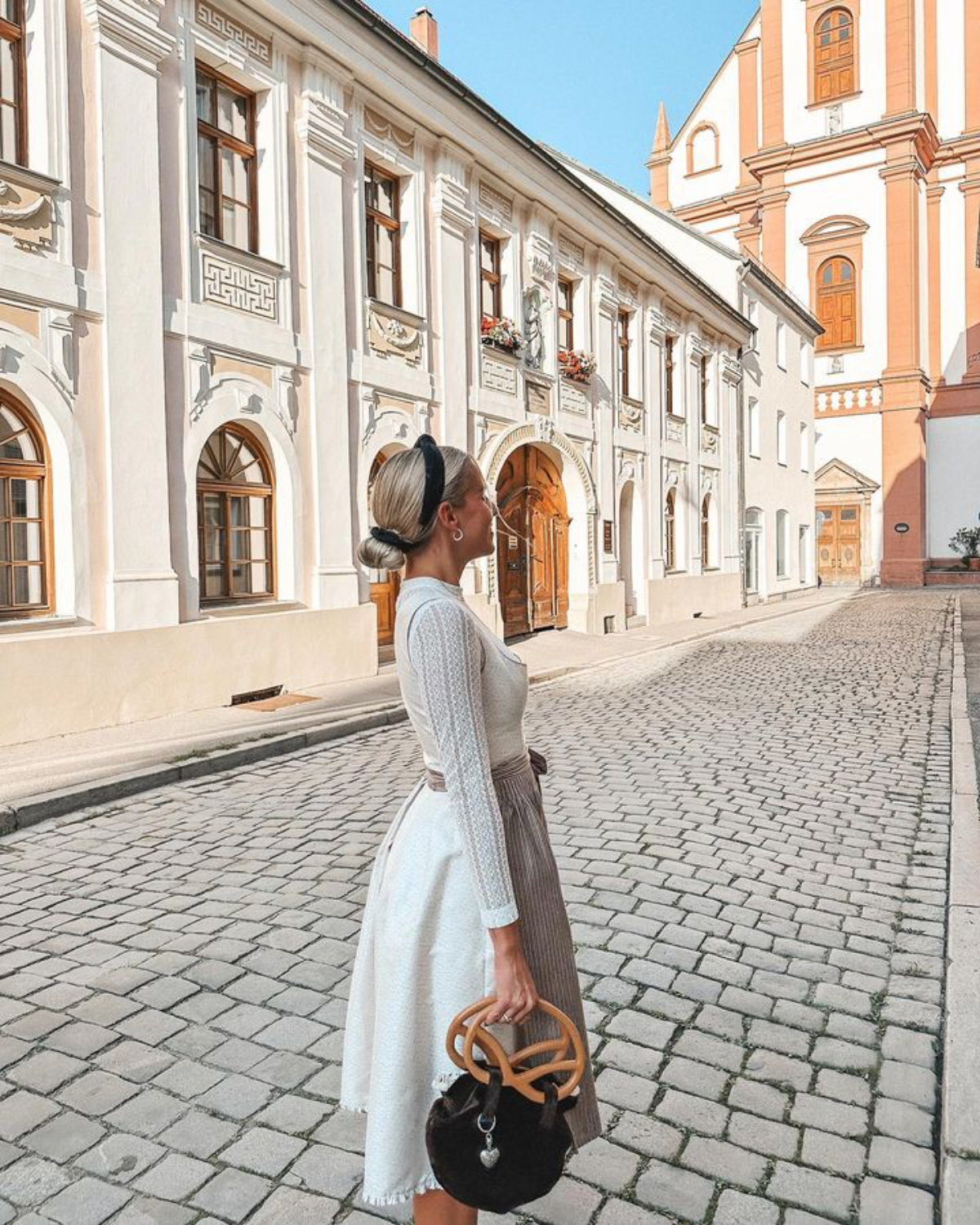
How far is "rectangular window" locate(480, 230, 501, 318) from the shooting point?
15.1 meters

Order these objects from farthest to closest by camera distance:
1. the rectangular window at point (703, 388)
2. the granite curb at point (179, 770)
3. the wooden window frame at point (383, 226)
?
the rectangular window at point (703, 388), the wooden window frame at point (383, 226), the granite curb at point (179, 770)

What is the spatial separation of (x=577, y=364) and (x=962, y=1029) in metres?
15.2

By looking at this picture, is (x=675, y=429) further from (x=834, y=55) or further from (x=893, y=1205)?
(x=834, y=55)

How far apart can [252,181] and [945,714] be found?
9.08 meters

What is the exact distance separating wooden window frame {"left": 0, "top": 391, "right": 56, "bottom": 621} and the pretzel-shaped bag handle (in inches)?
290

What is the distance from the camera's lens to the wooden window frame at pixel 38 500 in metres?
8.02

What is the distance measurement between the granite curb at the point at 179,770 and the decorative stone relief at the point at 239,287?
4456 mm

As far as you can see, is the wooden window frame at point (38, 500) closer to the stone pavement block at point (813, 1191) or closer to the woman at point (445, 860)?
the woman at point (445, 860)

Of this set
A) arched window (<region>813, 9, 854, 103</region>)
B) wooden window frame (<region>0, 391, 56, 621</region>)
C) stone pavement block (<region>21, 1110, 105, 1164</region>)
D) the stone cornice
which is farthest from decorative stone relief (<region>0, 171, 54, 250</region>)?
arched window (<region>813, 9, 854, 103</region>)

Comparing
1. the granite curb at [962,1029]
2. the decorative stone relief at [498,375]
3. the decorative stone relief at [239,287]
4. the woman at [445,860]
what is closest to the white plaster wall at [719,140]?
the decorative stone relief at [498,375]

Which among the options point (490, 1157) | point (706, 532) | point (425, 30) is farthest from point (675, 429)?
point (490, 1157)

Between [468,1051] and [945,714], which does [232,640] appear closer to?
[945,714]

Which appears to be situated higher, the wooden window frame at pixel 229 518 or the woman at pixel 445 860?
the wooden window frame at pixel 229 518

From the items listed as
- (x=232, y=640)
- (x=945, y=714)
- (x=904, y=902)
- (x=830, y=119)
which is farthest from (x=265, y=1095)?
(x=830, y=119)
